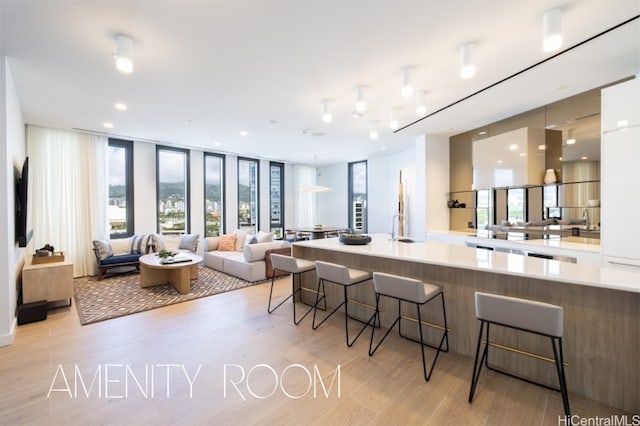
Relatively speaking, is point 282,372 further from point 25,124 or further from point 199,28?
point 25,124

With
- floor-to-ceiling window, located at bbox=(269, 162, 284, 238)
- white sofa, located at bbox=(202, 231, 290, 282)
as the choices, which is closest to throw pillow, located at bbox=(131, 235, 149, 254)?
white sofa, located at bbox=(202, 231, 290, 282)

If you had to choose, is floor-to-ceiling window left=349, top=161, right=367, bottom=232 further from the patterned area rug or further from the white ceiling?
the patterned area rug

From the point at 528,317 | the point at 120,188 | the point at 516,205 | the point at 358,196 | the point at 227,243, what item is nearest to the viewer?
the point at 528,317

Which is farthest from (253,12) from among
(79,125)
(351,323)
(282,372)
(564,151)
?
(79,125)

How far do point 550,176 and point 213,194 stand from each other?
7.01 meters

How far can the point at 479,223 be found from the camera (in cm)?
504

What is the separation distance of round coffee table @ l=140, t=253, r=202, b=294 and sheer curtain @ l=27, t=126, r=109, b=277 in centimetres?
161

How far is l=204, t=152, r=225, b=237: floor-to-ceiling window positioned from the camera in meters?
7.28

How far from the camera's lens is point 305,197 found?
9445 mm

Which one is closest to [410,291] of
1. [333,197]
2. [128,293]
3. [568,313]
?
[568,313]

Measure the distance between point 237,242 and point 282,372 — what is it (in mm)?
4560

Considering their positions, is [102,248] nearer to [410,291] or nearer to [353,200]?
[410,291]

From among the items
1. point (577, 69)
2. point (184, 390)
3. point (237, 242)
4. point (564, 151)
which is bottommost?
point (184, 390)

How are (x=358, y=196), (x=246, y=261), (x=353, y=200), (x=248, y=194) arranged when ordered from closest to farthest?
1. (x=246, y=261)
2. (x=248, y=194)
3. (x=358, y=196)
4. (x=353, y=200)
